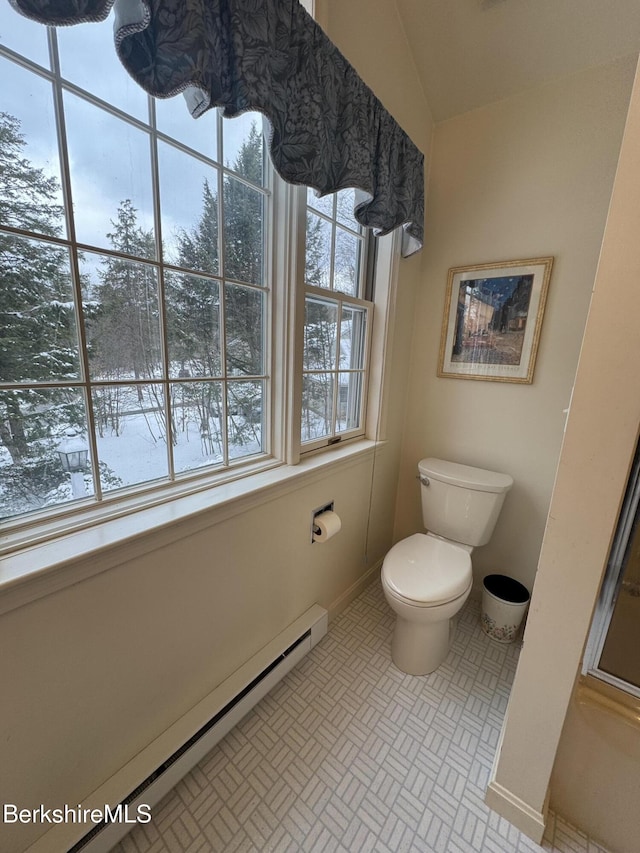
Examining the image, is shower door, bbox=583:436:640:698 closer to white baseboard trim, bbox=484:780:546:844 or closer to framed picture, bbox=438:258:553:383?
white baseboard trim, bbox=484:780:546:844

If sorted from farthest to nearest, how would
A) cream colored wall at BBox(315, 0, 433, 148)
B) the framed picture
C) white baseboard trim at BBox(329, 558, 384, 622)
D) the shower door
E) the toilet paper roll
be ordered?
white baseboard trim at BBox(329, 558, 384, 622) < the framed picture < the toilet paper roll < cream colored wall at BBox(315, 0, 433, 148) < the shower door

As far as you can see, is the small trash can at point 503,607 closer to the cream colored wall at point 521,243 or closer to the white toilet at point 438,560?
the cream colored wall at point 521,243

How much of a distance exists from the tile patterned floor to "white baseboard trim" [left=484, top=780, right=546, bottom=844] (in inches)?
0.8

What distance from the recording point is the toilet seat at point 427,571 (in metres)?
1.30

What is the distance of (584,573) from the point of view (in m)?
0.83

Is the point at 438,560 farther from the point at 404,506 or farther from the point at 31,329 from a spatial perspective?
the point at 31,329

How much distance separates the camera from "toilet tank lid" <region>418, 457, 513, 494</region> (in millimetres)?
1572

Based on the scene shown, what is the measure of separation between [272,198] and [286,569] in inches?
54.5

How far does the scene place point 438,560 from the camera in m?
1.49

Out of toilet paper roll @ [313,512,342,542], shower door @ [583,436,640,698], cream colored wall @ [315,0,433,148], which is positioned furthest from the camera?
toilet paper roll @ [313,512,342,542]

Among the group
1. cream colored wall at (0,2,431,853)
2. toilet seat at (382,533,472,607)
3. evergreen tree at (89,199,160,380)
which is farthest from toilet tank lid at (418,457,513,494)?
evergreen tree at (89,199,160,380)

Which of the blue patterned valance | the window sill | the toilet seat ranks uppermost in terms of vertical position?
the blue patterned valance

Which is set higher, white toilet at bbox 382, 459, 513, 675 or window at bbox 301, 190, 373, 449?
window at bbox 301, 190, 373, 449

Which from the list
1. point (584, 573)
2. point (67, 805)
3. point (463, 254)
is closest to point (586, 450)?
point (584, 573)
